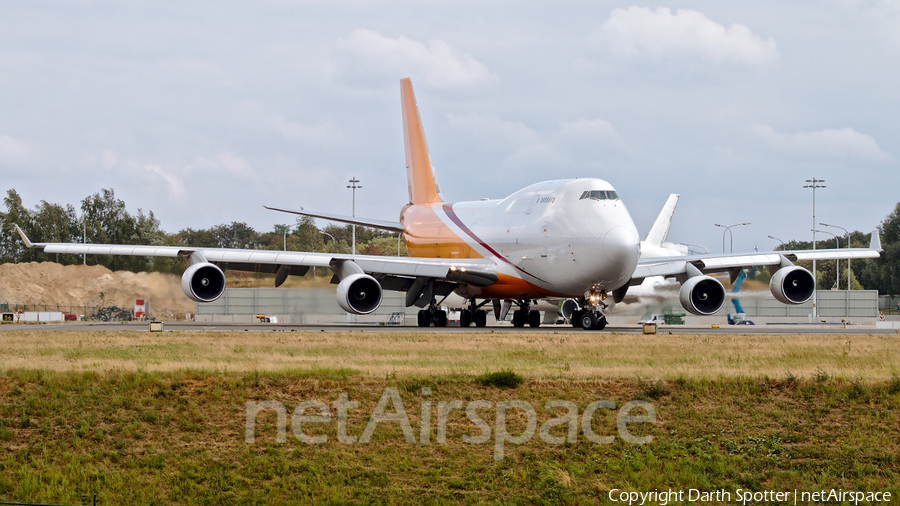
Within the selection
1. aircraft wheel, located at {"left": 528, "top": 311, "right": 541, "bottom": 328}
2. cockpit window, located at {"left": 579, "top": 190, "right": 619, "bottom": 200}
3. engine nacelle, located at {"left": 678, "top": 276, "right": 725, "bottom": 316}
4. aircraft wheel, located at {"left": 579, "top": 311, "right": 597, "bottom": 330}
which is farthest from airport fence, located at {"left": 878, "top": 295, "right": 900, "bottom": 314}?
cockpit window, located at {"left": 579, "top": 190, "right": 619, "bottom": 200}

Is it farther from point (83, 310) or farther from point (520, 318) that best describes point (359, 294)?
point (83, 310)

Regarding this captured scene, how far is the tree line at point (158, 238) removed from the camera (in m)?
68.7

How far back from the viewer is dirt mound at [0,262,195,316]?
4159 centimetres

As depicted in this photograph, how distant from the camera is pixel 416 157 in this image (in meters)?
50.0

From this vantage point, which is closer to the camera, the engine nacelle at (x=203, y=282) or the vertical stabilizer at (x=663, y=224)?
the engine nacelle at (x=203, y=282)

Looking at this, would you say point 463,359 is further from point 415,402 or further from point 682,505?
point 682,505

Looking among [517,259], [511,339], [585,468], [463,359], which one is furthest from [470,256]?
[585,468]

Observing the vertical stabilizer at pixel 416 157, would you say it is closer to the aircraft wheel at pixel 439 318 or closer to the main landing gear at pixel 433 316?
the main landing gear at pixel 433 316

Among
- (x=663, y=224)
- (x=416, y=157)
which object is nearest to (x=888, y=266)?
(x=663, y=224)

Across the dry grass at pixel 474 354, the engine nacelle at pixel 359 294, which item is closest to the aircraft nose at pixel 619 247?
the dry grass at pixel 474 354

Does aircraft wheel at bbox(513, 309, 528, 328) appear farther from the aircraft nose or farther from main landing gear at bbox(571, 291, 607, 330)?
the aircraft nose

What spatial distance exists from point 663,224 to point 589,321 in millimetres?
40150

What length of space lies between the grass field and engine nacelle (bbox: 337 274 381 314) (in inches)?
497

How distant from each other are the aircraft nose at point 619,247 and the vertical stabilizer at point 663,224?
1539 inches
